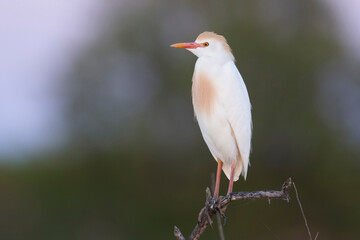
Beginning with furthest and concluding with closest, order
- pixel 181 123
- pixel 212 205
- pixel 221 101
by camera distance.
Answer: pixel 181 123 < pixel 221 101 < pixel 212 205

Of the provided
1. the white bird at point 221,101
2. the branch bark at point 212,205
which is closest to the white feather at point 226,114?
the white bird at point 221,101

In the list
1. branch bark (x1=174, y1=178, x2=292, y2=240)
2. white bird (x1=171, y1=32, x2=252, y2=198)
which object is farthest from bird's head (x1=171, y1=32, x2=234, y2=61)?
branch bark (x1=174, y1=178, x2=292, y2=240)

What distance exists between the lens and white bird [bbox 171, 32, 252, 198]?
159 inches

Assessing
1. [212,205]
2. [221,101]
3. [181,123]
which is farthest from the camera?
[181,123]

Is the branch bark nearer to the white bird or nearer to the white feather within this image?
the white bird

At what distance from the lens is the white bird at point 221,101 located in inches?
159

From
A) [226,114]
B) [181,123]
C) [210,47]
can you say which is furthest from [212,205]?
[181,123]

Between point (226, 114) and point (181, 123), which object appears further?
point (181, 123)

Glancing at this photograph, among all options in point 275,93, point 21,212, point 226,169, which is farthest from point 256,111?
point 226,169

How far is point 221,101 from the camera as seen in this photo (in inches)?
159

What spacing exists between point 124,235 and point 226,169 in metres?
5.75

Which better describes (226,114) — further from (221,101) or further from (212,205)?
(212,205)

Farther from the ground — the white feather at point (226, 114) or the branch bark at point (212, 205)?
the white feather at point (226, 114)

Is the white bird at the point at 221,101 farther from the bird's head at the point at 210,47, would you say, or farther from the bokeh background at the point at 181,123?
the bokeh background at the point at 181,123
